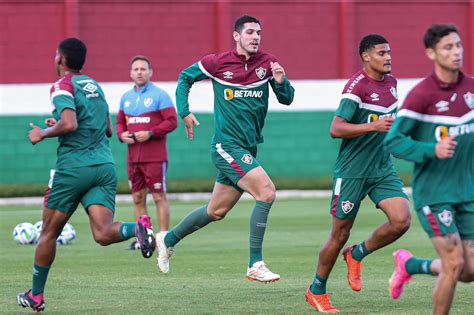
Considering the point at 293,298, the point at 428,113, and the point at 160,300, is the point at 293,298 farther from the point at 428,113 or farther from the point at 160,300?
the point at 428,113

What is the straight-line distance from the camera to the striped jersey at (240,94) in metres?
11.1

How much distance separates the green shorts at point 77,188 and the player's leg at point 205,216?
1384mm

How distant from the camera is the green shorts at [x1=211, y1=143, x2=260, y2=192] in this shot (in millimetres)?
10953

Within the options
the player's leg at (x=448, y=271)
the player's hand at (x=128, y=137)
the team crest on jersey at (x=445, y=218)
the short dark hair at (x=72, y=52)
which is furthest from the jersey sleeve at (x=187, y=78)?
the player's hand at (x=128, y=137)

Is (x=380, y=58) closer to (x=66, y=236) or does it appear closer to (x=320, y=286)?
(x=320, y=286)

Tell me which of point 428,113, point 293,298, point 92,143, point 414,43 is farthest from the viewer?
point 414,43

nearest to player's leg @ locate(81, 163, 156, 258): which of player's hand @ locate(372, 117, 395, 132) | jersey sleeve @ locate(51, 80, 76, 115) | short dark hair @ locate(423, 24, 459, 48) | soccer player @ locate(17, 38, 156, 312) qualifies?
soccer player @ locate(17, 38, 156, 312)

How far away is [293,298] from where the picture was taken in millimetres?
10828

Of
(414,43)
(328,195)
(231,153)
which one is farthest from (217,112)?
(414,43)

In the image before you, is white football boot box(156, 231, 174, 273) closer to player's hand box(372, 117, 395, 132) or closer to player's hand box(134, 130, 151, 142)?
player's hand box(372, 117, 395, 132)

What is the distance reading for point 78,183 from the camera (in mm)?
10008

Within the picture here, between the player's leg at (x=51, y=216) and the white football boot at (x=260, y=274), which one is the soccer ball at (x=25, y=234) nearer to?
the player's leg at (x=51, y=216)

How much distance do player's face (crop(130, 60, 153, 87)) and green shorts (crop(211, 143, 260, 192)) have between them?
16.6ft

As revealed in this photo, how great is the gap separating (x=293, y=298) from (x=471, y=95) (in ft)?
10.8
